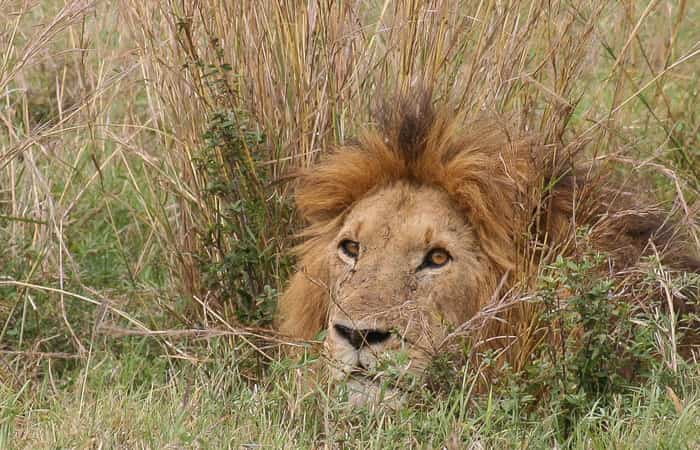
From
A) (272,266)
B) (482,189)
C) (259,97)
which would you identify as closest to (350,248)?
(482,189)

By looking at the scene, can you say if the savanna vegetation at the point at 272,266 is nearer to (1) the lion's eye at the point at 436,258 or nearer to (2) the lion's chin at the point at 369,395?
(2) the lion's chin at the point at 369,395

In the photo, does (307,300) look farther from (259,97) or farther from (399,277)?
(259,97)

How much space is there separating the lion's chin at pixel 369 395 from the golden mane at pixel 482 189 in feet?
1.30

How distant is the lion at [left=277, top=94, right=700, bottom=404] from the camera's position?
4266mm

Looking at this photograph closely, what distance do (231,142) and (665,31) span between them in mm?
3406

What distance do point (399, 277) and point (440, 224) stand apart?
0.28m

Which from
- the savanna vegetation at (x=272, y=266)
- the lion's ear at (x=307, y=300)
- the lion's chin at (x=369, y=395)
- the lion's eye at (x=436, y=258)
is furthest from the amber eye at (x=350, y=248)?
the lion's chin at (x=369, y=395)

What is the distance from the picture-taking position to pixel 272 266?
511cm

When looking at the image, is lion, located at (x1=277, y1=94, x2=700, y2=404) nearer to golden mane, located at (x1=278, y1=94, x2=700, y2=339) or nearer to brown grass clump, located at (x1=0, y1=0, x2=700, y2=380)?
golden mane, located at (x1=278, y1=94, x2=700, y2=339)

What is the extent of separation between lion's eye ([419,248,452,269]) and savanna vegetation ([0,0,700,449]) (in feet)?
1.28

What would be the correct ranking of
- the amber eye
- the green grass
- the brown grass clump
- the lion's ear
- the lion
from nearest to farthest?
the green grass, the lion, the amber eye, the lion's ear, the brown grass clump

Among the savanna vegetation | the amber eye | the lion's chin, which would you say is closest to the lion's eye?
the amber eye

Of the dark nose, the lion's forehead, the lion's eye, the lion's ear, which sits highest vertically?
the lion's forehead

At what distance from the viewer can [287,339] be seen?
4.60 m
